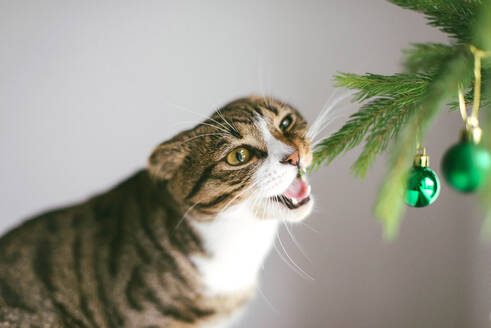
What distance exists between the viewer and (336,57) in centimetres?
93

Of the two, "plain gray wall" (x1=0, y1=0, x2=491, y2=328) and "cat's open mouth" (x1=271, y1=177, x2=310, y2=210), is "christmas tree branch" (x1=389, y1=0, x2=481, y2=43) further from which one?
"plain gray wall" (x1=0, y1=0, x2=491, y2=328)

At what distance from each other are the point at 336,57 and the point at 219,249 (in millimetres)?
606

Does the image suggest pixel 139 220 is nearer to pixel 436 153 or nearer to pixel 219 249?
pixel 219 249

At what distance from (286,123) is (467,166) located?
43 centimetres

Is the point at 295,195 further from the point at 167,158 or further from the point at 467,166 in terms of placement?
the point at 467,166

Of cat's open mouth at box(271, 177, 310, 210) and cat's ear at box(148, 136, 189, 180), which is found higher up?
cat's open mouth at box(271, 177, 310, 210)

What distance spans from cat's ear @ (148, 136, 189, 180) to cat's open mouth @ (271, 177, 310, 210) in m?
0.20

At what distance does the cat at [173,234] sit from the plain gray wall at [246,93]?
84 millimetres

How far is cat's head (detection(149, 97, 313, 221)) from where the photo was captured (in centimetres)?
62

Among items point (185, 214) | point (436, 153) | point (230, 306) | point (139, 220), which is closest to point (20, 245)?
point (139, 220)

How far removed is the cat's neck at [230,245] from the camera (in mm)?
680

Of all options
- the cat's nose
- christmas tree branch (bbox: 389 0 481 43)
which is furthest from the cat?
christmas tree branch (bbox: 389 0 481 43)

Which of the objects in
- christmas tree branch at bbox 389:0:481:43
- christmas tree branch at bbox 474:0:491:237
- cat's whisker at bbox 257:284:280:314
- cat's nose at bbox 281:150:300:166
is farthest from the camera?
cat's whisker at bbox 257:284:280:314

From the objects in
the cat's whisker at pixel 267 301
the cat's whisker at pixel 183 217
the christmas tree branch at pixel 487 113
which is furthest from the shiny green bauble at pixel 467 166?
the cat's whisker at pixel 267 301
